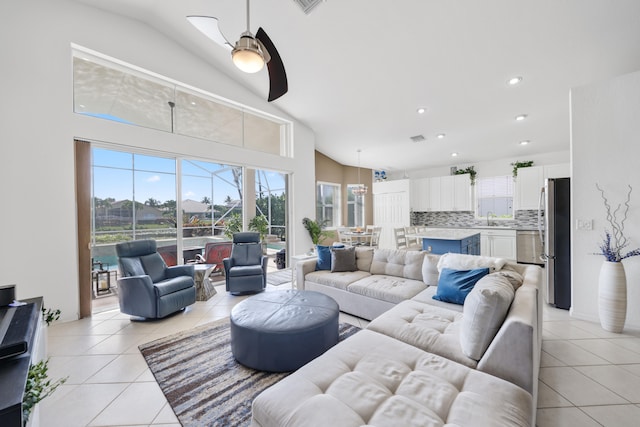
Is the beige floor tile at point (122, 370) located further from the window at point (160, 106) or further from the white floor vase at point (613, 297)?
the white floor vase at point (613, 297)

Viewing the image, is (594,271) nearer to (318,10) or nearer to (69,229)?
(318,10)

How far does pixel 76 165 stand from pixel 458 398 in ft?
14.7

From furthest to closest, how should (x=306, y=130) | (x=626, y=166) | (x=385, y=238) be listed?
(x=385, y=238), (x=306, y=130), (x=626, y=166)

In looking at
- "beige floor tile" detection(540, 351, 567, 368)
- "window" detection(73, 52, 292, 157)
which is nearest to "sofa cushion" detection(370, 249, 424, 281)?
"beige floor tile" detection(540, 351, 567, 368)

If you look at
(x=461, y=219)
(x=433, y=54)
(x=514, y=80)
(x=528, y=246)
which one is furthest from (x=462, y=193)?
(x=433, y=54)

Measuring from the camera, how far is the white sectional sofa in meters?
1.09

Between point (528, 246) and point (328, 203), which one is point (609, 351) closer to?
point (528, 246)

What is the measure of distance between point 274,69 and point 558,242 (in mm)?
4099

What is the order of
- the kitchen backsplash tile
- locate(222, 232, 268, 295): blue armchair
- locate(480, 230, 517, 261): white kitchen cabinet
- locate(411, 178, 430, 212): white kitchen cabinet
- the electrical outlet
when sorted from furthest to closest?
1. locate(411, 178, 430, 212): white kitchen cabinet
2. the kitchen backsplash tile
3. locate(480, 230, 517, 261): white kitchen cabinet
4. locate(222, 232, 268, 295): blue armchair
5. the electrical outlet

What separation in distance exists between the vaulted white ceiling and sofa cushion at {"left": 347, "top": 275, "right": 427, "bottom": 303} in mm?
3015

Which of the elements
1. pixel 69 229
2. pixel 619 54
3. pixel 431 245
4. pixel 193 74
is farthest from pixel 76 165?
pixel 619 54

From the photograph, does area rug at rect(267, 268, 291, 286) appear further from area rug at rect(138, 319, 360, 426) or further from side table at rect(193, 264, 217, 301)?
area rug at rect(138, 319, 360, 426)

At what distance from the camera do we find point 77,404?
1763 mm

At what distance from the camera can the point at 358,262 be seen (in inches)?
147
